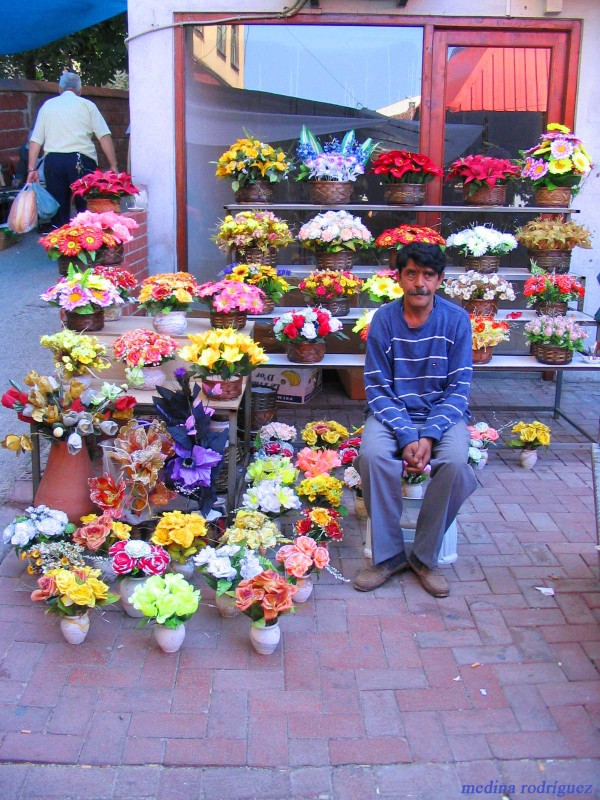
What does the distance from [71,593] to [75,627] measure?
0.53 ft

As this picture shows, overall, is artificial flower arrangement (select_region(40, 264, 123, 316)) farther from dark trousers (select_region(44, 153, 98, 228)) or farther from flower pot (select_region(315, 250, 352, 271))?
dark trousers (select_region(44, 153, 98, 228))

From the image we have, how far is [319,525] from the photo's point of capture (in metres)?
3.97

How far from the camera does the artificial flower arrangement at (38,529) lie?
3.74 meters

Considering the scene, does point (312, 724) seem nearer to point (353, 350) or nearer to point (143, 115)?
point (353, 350)

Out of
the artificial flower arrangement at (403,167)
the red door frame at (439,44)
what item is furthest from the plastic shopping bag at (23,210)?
the artificial flower arrangement at (403,167)

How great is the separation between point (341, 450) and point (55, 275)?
4.83 m

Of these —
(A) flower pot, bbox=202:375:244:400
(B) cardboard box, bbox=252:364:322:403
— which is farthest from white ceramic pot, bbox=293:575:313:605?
(B) cardboard box, bbox=252:364:322:403

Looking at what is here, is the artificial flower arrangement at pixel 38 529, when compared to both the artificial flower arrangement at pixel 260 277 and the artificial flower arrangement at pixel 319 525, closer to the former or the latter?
the artificial flower arrangement at pixel 319 525

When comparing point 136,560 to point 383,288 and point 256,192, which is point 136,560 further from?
point 256,192

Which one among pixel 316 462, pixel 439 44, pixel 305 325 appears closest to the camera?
pixel 316 462

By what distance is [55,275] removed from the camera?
8.52 meters

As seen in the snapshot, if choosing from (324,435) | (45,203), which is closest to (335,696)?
(324,435)

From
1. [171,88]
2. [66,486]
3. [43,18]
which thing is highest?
[43,18]

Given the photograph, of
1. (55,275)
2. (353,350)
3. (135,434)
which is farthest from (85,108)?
(135,434)
